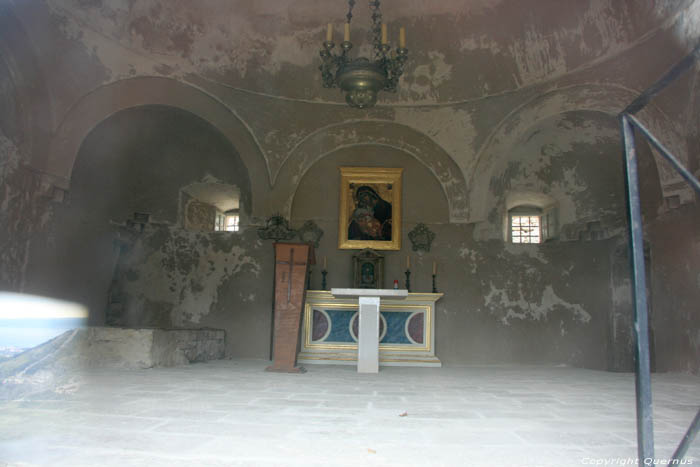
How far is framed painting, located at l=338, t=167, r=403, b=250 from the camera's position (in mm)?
9711

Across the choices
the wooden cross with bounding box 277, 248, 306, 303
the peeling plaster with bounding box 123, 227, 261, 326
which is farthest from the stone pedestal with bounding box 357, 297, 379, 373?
the peeling plaster with bounding box 123, 227, 261, 326

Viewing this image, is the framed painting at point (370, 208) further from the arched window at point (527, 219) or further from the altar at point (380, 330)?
the arched window at point (527, 219)

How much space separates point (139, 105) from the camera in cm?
865

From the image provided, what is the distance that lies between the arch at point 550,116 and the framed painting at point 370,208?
1494 mm

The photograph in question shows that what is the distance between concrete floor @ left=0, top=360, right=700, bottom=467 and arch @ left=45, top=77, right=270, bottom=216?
4.05m

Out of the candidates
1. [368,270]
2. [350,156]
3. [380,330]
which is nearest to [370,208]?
[350,156]

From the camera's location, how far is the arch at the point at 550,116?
740 centimetres

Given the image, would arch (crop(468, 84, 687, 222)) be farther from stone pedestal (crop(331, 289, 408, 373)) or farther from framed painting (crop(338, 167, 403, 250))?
stone pedestal (crop(331, 289, 408, 373))

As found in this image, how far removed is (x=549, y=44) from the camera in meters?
8.67

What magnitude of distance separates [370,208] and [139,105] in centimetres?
458

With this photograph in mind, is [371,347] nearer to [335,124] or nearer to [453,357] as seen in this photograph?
[453,357]

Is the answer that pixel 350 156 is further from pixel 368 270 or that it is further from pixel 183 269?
pixel 183 269

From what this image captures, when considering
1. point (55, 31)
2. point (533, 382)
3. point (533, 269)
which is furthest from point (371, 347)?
point (55, 31)

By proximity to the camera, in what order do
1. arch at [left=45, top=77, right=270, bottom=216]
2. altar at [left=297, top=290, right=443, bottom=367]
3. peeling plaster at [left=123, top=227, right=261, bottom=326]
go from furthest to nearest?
peeling plaster at [left=123, top=227, right=261, bottom=326], altar at [left=297, top=290, right=443, bottom=367], arch at [left=45, top=77, right=270, bottom=216]
